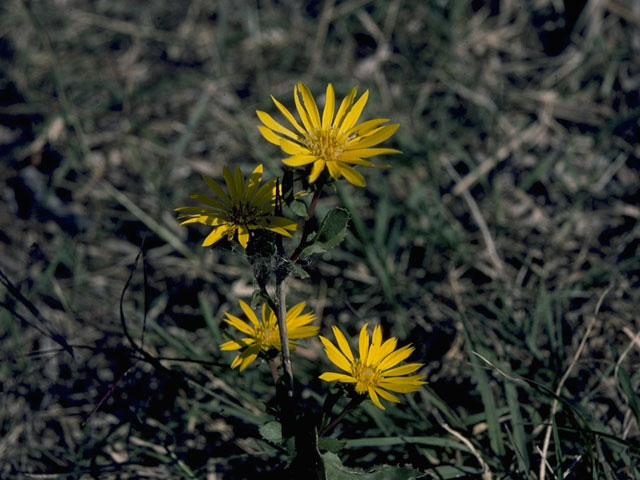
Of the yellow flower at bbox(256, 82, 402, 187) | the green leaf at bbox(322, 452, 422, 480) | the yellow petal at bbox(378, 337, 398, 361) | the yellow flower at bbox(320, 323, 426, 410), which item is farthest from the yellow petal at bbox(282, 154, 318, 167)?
the green leaf at bbox(322, 452, 422, 480)

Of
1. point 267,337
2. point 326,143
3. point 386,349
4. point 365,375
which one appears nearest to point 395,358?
point 386,349

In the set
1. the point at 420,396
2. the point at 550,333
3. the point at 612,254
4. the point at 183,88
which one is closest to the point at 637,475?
Answer: the point at 550,333

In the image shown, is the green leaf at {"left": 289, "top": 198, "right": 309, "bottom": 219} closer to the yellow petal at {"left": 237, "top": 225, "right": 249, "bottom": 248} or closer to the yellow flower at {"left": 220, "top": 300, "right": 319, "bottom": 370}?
the yellow petal at {"left": 237, "top": 225, "right": 249, "bottom": 248}

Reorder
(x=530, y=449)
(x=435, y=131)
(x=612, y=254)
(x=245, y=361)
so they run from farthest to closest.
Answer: (x=435, y=131) → (x=612, y=254) → (x=530, y=449) → (x=245, y=361)

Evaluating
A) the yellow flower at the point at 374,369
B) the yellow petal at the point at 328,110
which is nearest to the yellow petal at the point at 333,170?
the yellow petal at the point at 328,110

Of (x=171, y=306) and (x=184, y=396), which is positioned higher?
(x=171, y=306)

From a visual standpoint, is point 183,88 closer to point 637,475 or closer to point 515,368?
point 515,368
